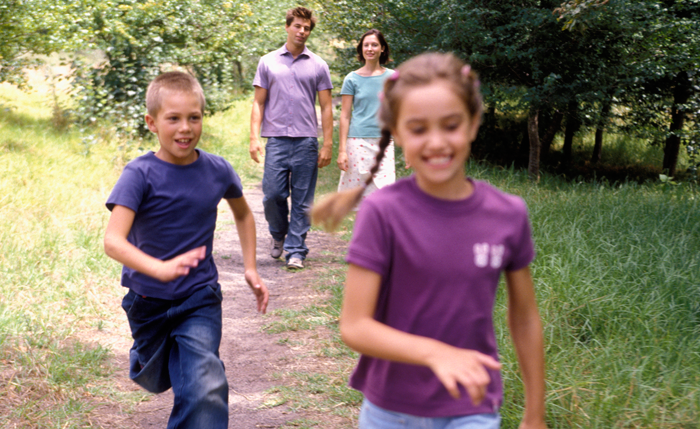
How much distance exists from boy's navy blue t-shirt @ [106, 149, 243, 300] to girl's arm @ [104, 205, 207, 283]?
7 cm

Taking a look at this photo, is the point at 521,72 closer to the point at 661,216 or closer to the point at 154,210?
Answer: the point at 661,216

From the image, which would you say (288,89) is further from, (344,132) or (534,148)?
(534,148)

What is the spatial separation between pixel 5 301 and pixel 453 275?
388cm

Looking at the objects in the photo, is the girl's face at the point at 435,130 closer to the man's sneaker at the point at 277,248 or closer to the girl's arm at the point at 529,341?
the girl's arm at the point at 529,341

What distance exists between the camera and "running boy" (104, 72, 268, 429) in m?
2.46

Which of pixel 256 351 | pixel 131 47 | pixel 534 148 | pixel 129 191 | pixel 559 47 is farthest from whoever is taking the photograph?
pixel 131 47

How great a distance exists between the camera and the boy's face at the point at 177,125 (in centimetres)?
261

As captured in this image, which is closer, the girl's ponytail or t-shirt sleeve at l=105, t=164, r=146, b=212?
the girl's ponytail

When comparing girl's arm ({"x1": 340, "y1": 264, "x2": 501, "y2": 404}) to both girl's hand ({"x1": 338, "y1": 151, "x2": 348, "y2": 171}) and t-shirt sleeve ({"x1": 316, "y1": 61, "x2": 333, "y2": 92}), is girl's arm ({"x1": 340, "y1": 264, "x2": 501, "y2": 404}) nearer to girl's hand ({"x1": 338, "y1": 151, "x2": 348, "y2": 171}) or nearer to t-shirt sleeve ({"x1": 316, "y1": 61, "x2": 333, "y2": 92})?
girl's hand ({"x1": 338, "y1": 151, "x2": 348, "y2": 171})

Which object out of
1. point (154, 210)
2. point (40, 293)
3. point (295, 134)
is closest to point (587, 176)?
point (295, 134)

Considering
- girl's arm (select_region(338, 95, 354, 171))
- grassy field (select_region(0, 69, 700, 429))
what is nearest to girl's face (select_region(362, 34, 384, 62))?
girl's arm (select_region(338, 95, 354, 171))

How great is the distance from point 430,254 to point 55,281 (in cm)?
424

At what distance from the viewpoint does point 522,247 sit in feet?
5.32

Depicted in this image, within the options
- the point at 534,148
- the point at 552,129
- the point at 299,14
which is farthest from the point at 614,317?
the point at 552,129
